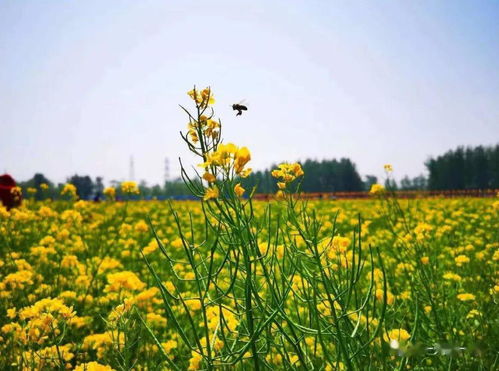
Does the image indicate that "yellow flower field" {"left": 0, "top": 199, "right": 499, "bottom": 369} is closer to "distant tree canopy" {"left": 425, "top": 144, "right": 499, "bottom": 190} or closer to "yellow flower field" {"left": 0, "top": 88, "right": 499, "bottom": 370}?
"yellow flower field" {"left": 0, "top": 88, "right": 499, "bottom": 370}

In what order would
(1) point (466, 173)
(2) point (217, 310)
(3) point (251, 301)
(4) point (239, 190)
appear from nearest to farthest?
(4) point (239, 190)
(3) point (251, 301)
(2) point (217, 310)
(1) point (466, 173)

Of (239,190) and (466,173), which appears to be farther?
(466,173)

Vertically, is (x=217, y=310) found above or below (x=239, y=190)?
below

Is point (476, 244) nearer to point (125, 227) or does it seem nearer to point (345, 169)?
point (125, 227)

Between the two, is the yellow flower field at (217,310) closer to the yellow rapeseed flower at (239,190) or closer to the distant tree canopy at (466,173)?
the yellow rapeseed flower at (239,190)

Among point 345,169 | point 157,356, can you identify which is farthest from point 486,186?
point 157,356

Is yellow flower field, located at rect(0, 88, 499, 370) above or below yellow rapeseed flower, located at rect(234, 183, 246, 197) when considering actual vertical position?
below

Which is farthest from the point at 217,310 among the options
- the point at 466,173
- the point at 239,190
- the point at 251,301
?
the point at 466,173

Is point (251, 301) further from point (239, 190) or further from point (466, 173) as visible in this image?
point (466, 173)

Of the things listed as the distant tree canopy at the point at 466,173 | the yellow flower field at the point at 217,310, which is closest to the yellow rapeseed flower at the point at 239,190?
the yellow flower field at the point at 217,310

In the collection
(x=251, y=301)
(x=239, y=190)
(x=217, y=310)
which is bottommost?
(x=217, y=310)

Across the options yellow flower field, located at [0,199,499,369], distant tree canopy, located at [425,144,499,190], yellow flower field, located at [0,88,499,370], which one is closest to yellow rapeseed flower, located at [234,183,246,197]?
yellow flower field, located at [0,88,499,370]

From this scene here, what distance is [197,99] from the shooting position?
4.06ft

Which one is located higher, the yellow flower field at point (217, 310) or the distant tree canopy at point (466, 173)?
the distant tree canopy at point (466, 173)
